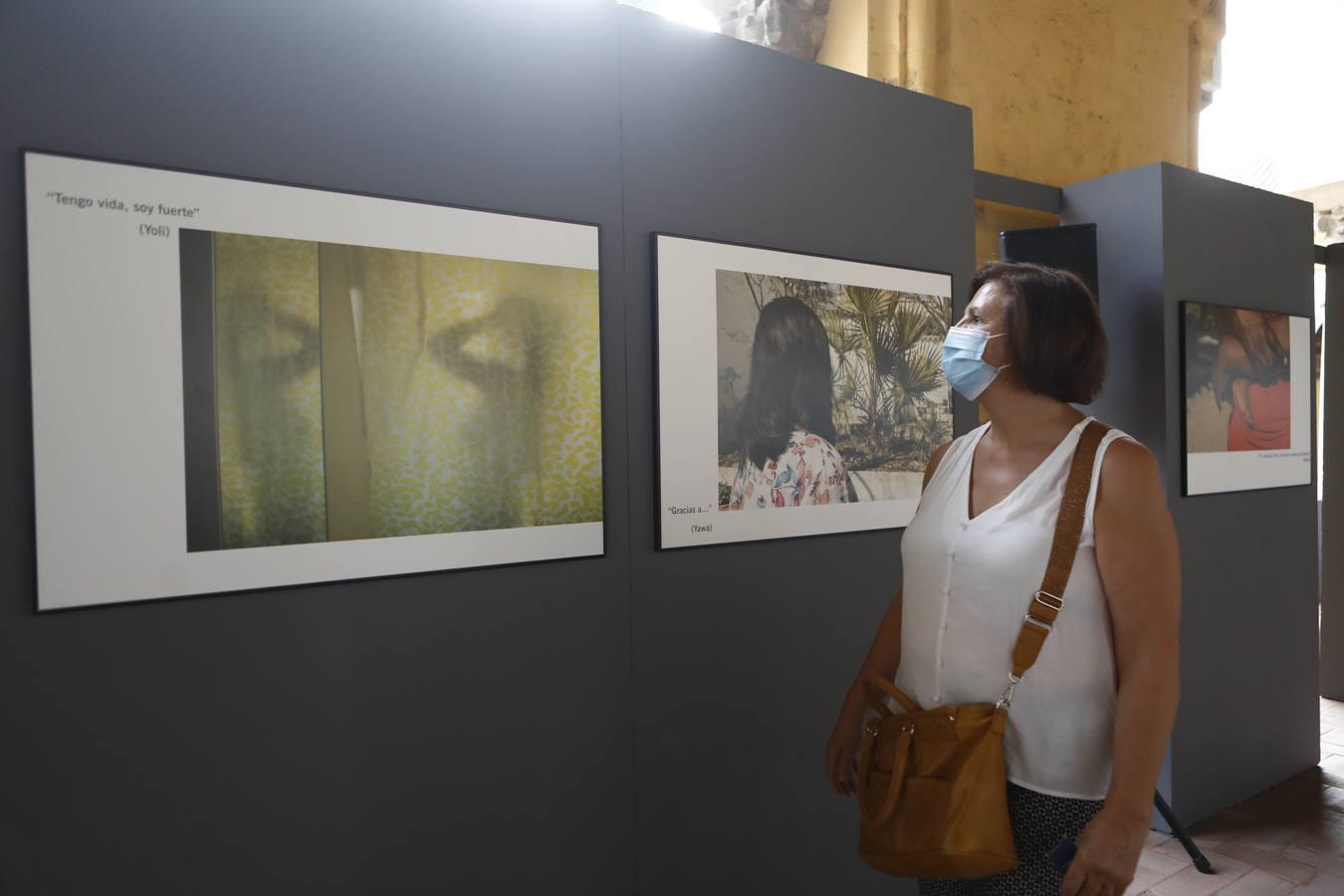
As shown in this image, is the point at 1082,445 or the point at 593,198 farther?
the point at 593,198

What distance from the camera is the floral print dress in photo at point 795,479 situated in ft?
9.50

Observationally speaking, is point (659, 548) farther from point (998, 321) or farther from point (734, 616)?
point (998, 321)

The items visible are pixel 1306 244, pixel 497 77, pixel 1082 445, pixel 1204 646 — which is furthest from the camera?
pixel 1306 244

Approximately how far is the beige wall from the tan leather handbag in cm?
336

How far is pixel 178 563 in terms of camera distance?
2.00 metres

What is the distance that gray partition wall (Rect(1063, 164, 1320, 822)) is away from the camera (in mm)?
4324

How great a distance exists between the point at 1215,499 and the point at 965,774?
3.62 metres

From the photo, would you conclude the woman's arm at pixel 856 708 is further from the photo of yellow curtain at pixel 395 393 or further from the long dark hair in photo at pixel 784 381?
the photo of yellow curtain at pixel 395 393

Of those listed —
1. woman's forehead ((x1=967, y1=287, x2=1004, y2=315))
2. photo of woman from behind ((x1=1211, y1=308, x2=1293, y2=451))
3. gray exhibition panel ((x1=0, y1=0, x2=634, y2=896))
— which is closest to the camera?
gray exhibition panel ((x1=0, y1=0, x2=634, y2=896))

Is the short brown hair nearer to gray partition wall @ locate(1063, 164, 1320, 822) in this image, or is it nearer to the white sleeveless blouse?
the white sleeveless blouse

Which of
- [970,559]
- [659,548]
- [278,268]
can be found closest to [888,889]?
[659,548]

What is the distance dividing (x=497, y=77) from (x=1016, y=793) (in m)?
2.29

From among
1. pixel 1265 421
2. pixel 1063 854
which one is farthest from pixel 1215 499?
pixel 1063 854

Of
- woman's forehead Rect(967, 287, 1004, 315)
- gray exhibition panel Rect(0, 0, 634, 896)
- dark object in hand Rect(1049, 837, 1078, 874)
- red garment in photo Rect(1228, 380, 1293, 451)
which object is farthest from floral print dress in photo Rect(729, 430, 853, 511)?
red garment in photo Rect(1228, 380, 1293, 451)
